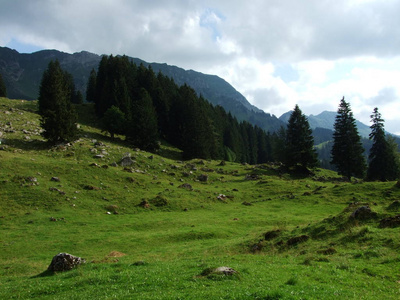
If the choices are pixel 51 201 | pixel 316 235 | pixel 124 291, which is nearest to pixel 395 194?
pixel 316 235

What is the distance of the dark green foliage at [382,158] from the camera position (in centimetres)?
6544

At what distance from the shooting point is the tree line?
5384 centimetres

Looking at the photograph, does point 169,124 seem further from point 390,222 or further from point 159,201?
point 390,222

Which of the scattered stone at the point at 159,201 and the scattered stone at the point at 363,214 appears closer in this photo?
the scattered stone at the point at 363,214

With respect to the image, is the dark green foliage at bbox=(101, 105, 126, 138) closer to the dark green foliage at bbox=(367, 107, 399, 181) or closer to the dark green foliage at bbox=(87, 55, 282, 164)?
the dark green foliage at bbox=(87, 55, 282, 164)

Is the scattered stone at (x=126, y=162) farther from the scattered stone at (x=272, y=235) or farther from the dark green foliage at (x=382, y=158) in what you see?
the dark green foliage at (x=382, y=158)

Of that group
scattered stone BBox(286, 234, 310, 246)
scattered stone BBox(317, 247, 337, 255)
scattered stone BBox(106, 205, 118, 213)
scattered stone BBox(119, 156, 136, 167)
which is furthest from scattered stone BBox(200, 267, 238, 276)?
scattered stone BBox(119, 156, 136, 167)

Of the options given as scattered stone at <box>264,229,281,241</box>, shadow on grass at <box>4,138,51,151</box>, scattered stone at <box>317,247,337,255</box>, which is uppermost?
shadow on grass at <box>4,138,51,151</box>

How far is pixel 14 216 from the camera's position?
28.2m

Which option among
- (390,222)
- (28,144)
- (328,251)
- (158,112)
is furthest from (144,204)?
(158,112)

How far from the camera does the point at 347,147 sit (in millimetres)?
67938

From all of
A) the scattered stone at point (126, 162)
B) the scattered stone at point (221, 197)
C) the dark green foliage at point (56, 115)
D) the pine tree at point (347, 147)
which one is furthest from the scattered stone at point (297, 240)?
the pine tree at point (347, 147)

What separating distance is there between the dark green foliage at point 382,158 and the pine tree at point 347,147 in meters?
2.89

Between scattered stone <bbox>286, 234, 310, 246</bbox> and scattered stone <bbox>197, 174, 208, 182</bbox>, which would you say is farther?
scattered stone <bbox>197, 174, 208, 182</bbox>
